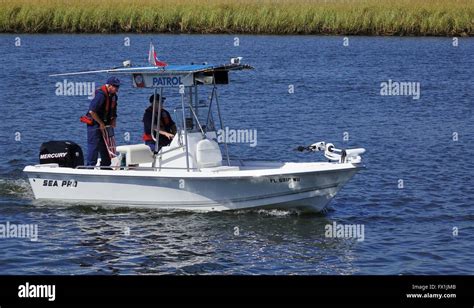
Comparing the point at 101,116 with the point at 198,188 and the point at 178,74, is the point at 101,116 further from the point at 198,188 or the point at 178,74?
the point at 198,188

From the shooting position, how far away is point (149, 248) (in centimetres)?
1602

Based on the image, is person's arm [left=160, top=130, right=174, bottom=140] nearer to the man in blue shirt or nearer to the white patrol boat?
the white patrol boat

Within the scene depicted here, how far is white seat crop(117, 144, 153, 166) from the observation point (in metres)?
18.0

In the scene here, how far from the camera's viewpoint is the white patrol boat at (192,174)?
56.7ft

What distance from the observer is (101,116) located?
18125 mm

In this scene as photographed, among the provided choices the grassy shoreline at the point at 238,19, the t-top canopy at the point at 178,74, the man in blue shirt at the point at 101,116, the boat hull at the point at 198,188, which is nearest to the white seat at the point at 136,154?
the boat hull at the point at 198,188

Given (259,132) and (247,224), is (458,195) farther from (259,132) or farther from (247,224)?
(259,132)

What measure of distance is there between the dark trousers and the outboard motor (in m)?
0.33

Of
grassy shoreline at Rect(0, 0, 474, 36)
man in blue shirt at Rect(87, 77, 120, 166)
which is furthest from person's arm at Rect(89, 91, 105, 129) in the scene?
grassy shoreline at Rect(0, 0, 474, 36)

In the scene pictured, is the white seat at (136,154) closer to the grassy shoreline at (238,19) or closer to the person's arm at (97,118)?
the person's arm at (97,118)

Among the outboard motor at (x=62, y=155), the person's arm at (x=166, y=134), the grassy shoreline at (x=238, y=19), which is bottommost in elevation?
the outboard motor at (x=62, y=155)

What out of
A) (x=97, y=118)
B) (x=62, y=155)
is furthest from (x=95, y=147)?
(x=62, y=155)

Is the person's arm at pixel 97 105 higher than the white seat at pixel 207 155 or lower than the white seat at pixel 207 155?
higher
